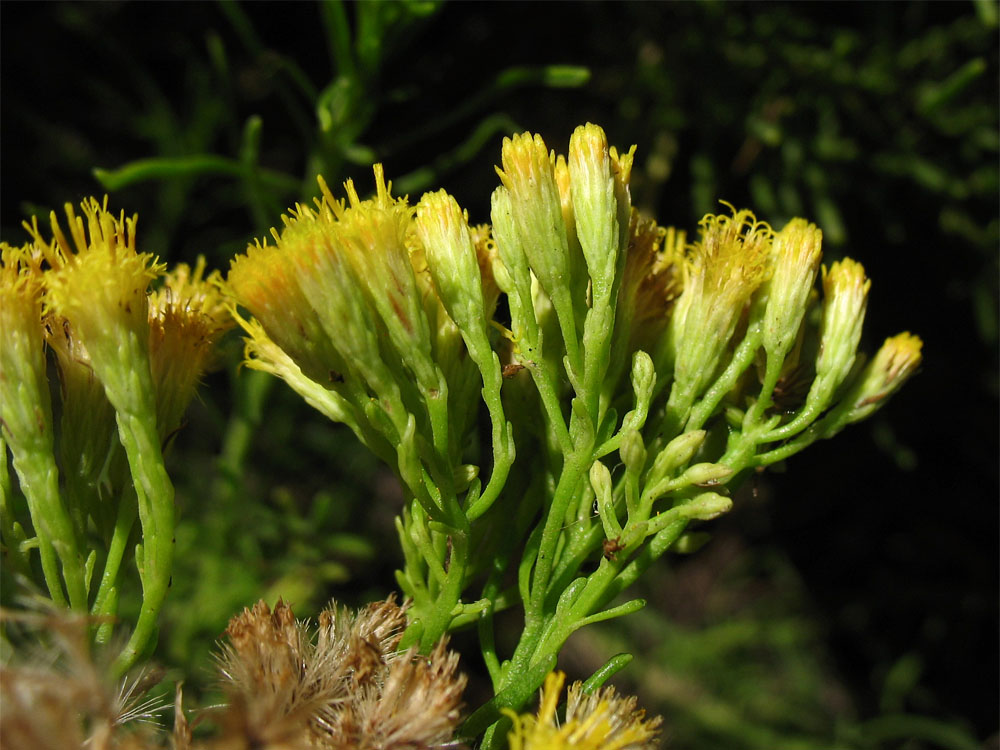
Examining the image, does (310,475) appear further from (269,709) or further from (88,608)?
(269,709)

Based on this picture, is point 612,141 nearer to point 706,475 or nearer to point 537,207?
point 537,207

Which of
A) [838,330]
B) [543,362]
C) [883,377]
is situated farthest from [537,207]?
[883,377]

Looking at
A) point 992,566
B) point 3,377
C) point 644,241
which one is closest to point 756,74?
point 644,241

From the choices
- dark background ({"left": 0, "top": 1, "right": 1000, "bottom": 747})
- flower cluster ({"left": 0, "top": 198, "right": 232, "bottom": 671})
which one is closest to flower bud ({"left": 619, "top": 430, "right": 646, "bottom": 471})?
flower cluster ({"left": 0, "top": 198, "right": 232, "bottom": 671})

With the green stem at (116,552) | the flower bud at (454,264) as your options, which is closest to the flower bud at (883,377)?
the flower bud at (454,264)

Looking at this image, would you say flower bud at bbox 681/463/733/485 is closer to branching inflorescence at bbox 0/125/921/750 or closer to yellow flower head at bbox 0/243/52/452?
branching inflorescence at bbox 0/125/921/750

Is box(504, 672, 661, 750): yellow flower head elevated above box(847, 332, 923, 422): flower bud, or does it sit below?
below

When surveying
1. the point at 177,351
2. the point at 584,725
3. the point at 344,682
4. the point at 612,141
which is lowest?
the point at 584,725
